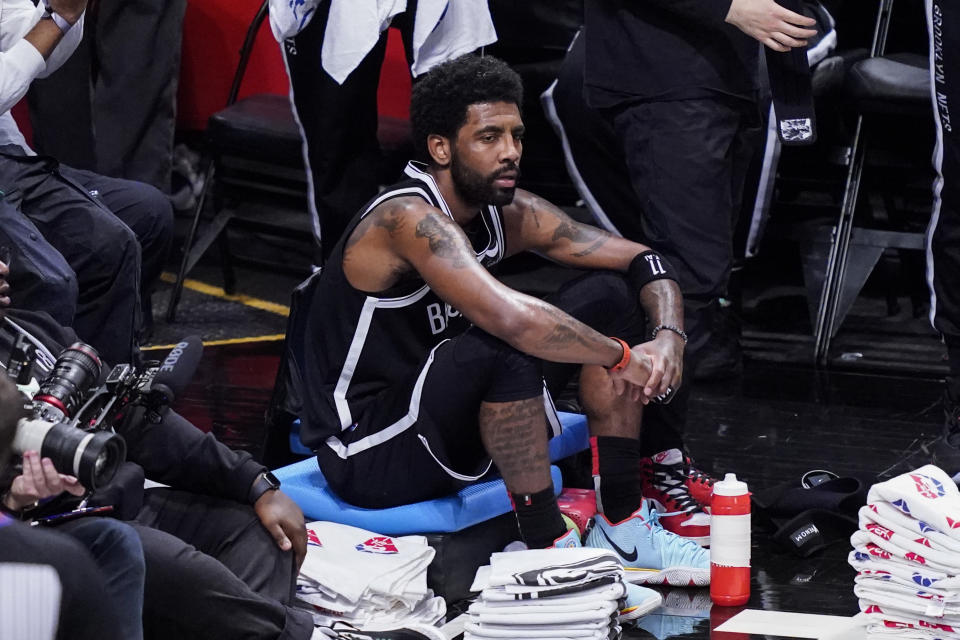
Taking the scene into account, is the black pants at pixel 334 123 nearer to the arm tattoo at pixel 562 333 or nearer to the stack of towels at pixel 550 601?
the arm tattoo at pixel 562 333

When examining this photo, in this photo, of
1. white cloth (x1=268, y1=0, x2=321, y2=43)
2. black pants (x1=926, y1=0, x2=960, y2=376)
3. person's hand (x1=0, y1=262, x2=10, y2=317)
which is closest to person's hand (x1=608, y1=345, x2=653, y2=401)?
black pants (x1=926, y1=0, x2=960, y2=376)

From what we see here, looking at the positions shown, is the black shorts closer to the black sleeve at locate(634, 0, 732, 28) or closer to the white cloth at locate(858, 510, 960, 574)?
the white cloth at locate(858, 510, 960, 574)

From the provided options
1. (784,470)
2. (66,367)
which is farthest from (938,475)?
(66,367)

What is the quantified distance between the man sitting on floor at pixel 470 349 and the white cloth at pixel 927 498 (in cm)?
76

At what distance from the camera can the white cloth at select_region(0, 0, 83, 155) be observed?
14.8 ft

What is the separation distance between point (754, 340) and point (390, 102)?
6.60 feet

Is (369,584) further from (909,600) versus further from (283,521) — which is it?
(909,600)

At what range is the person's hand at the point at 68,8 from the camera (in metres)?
4.58

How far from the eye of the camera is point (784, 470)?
4.89m

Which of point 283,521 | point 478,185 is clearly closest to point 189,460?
point 283,521

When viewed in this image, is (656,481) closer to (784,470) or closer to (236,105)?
(784,470)

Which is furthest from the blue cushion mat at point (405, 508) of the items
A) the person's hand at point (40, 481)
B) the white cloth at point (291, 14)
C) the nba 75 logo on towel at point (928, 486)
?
the white cloth at point (291, 14)

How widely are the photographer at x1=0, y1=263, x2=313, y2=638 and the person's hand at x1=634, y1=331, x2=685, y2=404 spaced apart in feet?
3.35

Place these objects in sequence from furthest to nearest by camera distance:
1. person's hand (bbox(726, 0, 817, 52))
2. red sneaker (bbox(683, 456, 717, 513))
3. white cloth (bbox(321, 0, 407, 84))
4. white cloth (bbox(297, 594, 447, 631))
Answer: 1. white cloth (bbox(321, 0, 407, 84))
2. red sneaker (bbox(683, 456, 717, 513))
3. person's hand (bbox(726, 0, 817, 52))
4. white cloth (bbox(297, 594, 447, 631))
